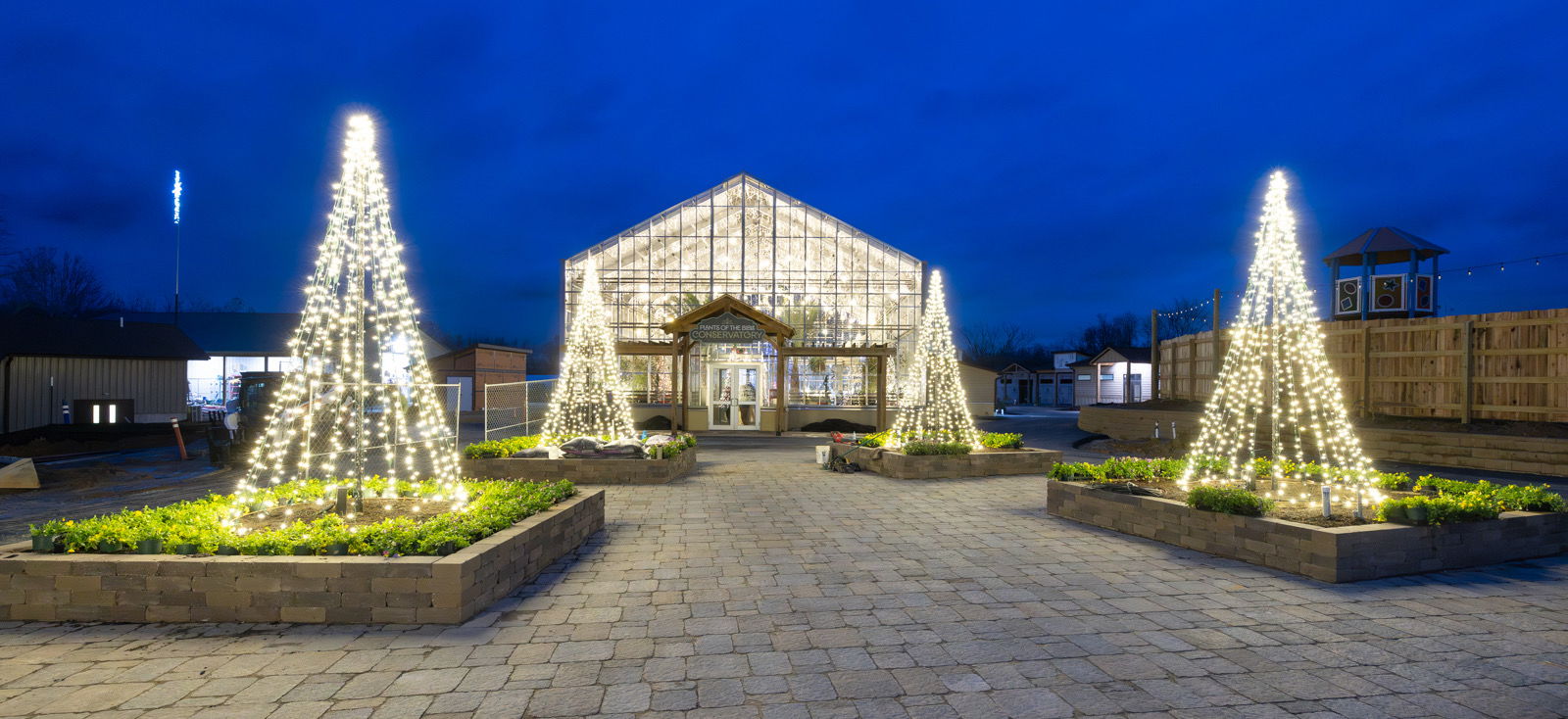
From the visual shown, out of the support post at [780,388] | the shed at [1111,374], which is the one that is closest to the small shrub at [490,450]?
the support post at [780,388]

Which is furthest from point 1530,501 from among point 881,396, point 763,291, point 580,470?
point 763,291

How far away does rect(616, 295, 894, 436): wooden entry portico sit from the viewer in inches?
814

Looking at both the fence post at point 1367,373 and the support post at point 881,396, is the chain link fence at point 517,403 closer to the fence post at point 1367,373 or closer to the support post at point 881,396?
the support post at point 881,396

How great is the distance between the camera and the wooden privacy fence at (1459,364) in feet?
41.1

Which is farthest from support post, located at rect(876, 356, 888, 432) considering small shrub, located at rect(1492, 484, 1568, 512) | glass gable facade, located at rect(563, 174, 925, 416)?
small shrub, located at rect(1492, 484, 1568, 512)

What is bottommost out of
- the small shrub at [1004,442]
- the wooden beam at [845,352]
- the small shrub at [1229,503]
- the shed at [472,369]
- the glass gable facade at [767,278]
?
the small shrub at [1004,442]

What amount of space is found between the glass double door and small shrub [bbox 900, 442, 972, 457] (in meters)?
12.0

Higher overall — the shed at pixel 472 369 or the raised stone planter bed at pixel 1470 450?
the shed at pixel 472 369

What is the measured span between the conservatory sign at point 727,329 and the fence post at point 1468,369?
15.4m

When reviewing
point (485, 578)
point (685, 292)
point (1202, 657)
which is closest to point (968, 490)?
point (1202, 657)

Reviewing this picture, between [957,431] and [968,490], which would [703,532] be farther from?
[957,431]

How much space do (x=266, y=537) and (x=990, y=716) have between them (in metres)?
5.08

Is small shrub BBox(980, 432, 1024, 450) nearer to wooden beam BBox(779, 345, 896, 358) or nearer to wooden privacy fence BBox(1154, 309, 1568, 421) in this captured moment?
wooden privacy fence BBox(1154, 309, 1568, 421)

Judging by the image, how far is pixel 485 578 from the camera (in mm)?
5121
